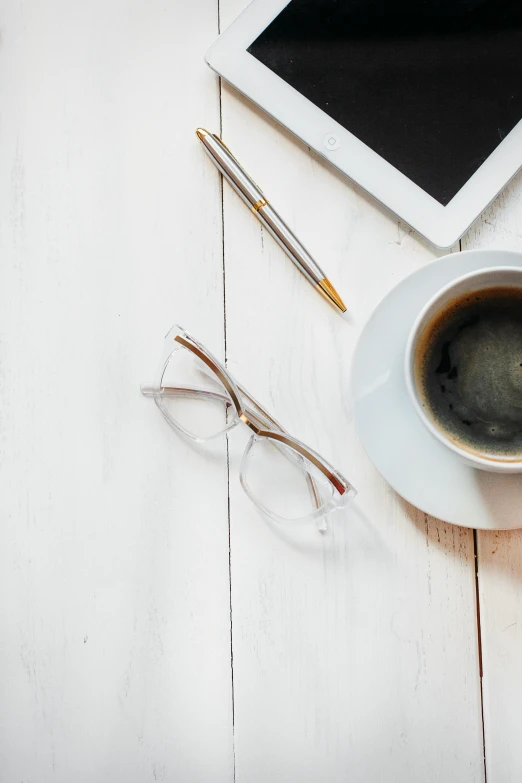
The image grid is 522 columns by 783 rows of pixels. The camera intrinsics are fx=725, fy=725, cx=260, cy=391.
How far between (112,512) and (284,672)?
20 centimetres

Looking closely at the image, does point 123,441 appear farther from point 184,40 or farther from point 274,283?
point 184,40

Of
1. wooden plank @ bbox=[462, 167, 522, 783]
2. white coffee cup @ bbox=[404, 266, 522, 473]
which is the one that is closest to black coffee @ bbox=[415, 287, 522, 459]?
white coffee cup @ bbox=[404, 266, 522, 473]

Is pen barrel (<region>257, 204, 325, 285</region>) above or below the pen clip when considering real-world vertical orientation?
below

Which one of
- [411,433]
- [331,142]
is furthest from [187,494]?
[331,142]

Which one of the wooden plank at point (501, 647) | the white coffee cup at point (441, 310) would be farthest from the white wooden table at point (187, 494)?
the white coffee cup at point (441, 310)

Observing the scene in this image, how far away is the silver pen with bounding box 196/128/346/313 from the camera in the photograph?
61 centimetres

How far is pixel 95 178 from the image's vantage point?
0.64 m

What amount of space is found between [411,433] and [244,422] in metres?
0.14

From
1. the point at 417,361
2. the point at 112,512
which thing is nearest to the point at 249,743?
the point at 112,512

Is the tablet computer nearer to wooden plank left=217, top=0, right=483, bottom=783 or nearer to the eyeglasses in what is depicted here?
wooden plank left=217, top=0, right=483, bottom=783

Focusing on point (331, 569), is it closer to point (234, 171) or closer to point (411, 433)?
point (411, 433)

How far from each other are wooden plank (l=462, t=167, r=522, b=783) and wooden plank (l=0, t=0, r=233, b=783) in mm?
221

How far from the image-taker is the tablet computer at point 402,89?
23.2 inches

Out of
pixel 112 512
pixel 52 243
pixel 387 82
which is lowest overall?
pixel 112 512
